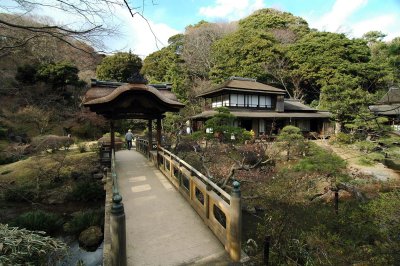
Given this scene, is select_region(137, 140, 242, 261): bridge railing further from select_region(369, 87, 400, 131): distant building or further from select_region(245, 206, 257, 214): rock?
select_region(369, 87, 400, 131): distant building

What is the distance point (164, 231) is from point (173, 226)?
269 mm

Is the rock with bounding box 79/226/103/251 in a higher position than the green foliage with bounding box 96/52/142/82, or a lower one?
lower

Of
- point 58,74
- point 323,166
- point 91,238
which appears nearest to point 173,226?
point 91,238

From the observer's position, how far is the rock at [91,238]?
24.8 feet

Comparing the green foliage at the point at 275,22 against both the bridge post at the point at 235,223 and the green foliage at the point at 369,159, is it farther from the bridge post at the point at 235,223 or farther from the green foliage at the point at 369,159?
the bridge post at the point at 235,223

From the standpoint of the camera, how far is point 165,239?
4797 mm

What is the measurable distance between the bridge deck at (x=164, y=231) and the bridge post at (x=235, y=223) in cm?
20

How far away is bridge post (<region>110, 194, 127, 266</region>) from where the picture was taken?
11.4ft

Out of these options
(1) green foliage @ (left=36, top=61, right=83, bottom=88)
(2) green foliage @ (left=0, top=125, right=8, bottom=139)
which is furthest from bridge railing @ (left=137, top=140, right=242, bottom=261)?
(1) green foliage @ (left=36, top=61, right=83, bottom=88)

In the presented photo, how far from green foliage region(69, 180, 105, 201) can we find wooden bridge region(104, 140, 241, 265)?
436 cm

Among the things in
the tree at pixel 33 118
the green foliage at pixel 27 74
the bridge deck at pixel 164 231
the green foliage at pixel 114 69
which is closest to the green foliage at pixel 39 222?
the bridge deck at pixel 164 231

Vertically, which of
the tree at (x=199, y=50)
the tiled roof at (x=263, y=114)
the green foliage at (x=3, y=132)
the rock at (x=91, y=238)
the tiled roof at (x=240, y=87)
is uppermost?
the tree at (x=199, y=50)

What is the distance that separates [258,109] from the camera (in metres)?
26.5

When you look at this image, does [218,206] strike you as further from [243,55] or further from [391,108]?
[243,55]
